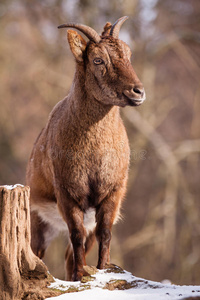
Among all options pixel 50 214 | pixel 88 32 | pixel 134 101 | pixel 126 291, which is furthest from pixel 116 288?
pixel 88 32

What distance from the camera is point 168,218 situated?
54.7ft

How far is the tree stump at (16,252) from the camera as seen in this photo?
4270 mm

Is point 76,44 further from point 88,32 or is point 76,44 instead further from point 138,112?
point 138,112

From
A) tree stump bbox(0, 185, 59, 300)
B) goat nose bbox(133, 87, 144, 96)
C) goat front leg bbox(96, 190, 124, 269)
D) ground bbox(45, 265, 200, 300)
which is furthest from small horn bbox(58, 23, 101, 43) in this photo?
ground bbox(45, 265, 200, 300)

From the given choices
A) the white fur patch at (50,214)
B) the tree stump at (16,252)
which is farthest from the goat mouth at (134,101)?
the white fur patch at (50,214)

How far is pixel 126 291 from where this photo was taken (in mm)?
4492

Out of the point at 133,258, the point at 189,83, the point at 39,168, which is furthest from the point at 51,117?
the point at 189,83

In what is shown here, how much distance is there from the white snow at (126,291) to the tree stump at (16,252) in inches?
8.8

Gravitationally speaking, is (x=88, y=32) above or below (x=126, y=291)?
above

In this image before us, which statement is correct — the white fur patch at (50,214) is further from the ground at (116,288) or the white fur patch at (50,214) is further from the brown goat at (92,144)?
the ground at (116,288)

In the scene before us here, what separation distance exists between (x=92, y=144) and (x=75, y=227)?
3.27 feet

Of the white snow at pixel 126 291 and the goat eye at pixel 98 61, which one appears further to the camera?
the goat eye at pixel 98 61

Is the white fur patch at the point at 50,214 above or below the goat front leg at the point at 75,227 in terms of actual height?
above

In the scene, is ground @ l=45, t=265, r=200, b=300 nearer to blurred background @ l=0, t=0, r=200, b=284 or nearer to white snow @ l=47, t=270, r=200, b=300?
white snow @ l=47, t=270, r=200, b=300
